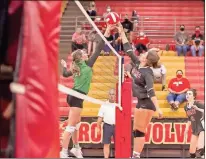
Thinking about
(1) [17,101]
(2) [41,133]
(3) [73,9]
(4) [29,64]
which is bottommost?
(2) [41,133]

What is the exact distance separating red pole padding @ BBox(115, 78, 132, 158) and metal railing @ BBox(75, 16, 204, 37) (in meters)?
7.39

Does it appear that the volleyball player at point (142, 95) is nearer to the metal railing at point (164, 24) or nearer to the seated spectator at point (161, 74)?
the seated spectator at point (161, 74)

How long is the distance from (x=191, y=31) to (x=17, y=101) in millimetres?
12895

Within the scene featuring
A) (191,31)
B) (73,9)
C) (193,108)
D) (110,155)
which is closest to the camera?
(193,108)

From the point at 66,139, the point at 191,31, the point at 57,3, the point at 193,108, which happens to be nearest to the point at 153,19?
the point at 191,31

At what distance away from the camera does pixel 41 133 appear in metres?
1.82

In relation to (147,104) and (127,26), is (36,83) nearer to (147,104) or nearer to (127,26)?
(147,104)

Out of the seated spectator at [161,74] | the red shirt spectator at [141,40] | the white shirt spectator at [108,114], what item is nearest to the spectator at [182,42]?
the red shirt spectator at [141,40]

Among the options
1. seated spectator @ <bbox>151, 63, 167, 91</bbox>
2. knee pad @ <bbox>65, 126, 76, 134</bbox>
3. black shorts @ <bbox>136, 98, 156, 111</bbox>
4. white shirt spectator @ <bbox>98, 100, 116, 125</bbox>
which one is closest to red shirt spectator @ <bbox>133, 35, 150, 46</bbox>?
seated spectator @ <bbox>151, 63, 167, 91</bbox>

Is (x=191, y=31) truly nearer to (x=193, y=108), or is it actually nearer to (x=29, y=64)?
(x=193, y=108)

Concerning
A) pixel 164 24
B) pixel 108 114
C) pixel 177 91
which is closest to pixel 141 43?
pixel 177 91

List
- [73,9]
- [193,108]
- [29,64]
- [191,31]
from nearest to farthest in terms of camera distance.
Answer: [29,64]
[193,108]
[191,31]
[73,9]

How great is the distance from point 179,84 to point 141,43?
2.00 m

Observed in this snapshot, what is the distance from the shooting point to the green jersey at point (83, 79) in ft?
22.1
